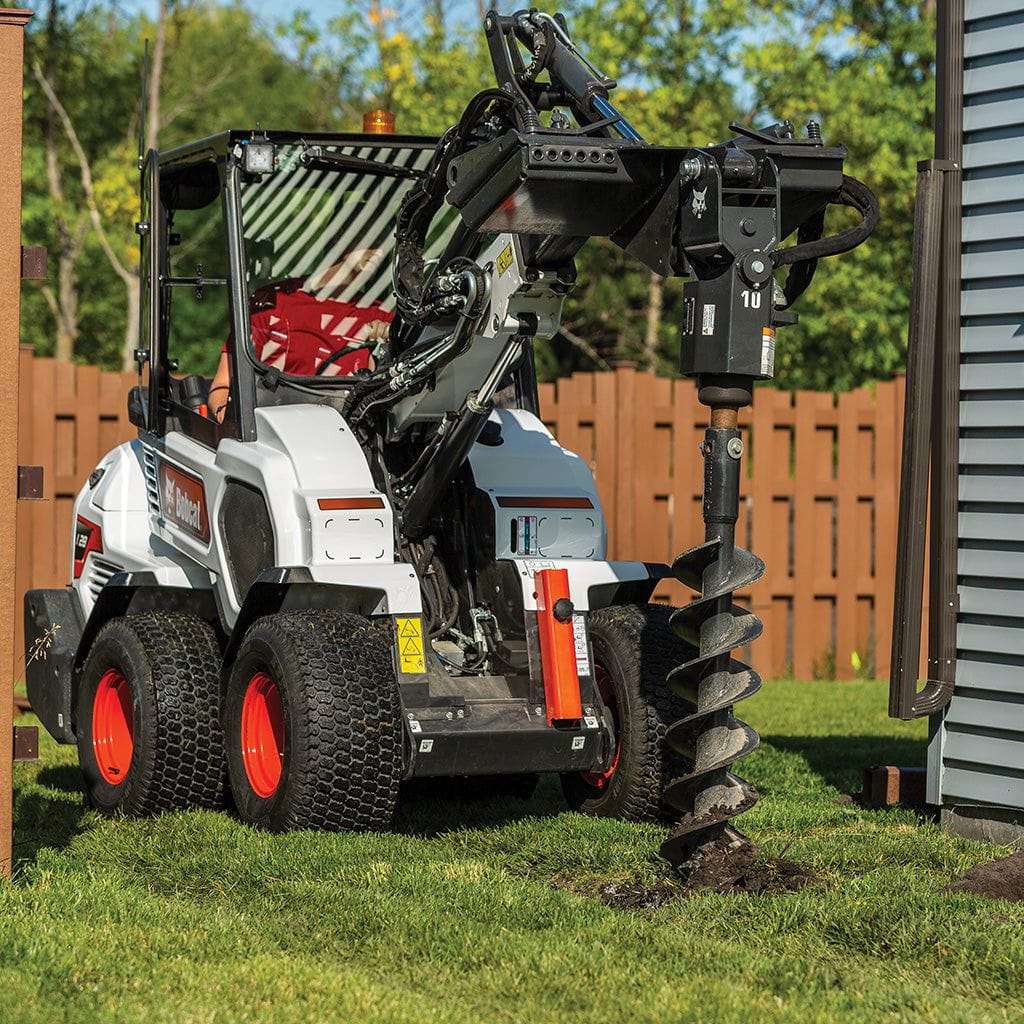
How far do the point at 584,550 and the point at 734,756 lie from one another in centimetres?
171

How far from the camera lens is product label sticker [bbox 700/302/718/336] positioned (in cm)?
540

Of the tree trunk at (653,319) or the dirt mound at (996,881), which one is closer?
the dirt mound at (996,881)

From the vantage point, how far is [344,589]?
257 inches

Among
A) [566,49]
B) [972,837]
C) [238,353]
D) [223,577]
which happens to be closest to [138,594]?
[223,577]

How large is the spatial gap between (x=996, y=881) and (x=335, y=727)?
2.37 metres

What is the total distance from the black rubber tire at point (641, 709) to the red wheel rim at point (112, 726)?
6.95 ft

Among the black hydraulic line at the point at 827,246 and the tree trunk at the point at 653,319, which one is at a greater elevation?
the tree trunk at the point at 653,319

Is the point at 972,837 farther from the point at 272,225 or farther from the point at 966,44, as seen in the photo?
the point at 272,225

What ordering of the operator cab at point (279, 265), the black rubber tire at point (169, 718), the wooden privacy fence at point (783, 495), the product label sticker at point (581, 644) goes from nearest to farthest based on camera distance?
the product label sticker at point (581, 644) → the black rubber tire at point (169, 718) → the operator cab at point (279, 265) → the wooden privacy fence at point (783, 495)

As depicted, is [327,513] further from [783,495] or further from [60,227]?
[60,227]

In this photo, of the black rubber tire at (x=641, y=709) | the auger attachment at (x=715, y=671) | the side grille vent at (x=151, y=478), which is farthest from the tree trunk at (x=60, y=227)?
the auger attachment at (x=715, y=671)

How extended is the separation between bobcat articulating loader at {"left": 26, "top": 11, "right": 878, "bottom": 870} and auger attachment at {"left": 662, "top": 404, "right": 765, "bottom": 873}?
0.04 feet

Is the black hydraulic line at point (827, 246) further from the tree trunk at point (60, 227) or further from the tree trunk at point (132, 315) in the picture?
the tree trunk at point (60, 227)

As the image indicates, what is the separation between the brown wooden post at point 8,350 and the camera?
5.26 metres
